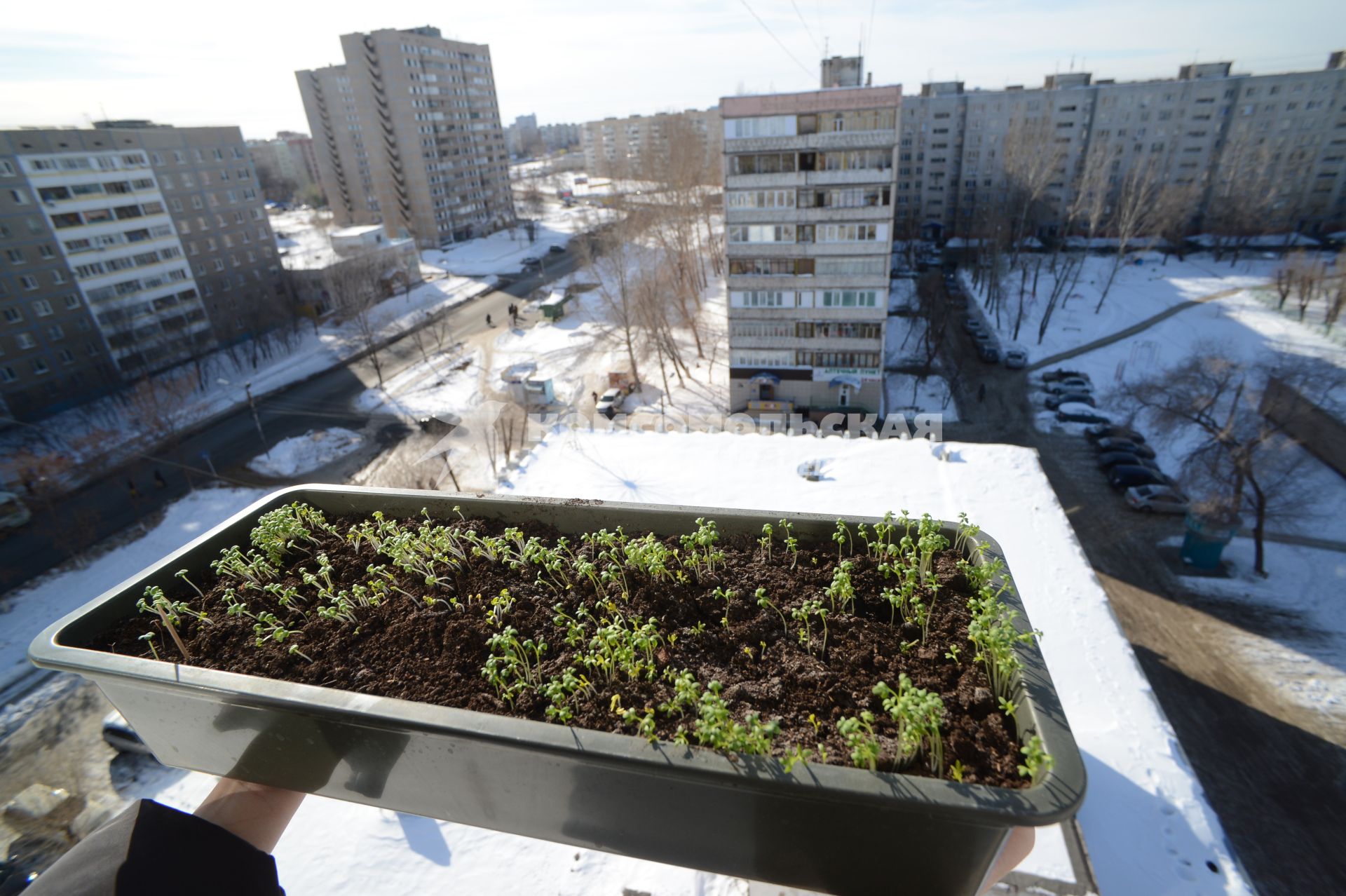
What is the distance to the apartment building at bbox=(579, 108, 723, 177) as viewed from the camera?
33.0 meters

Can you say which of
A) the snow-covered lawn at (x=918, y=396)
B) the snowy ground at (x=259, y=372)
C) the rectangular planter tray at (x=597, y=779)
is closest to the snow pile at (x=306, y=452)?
the snowy ground at (x=259, y=372)

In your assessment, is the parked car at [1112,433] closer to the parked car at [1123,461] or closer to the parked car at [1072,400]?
the parked car at [1123,461]

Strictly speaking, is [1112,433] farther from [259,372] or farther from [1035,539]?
[259,372]

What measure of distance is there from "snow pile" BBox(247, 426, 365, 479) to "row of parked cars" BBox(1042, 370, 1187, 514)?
17.1 metres

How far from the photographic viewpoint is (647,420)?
1554cm

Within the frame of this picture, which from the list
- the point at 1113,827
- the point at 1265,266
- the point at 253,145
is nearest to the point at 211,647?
the point at 1113,827

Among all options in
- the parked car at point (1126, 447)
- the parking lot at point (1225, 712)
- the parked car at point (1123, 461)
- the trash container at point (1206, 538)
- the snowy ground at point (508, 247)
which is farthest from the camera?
the snowy ground at point (508, 247)

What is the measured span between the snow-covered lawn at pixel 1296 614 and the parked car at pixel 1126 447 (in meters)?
2.84

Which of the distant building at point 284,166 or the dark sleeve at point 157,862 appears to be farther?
the distant building at point 284,166

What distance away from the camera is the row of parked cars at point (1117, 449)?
12102mm

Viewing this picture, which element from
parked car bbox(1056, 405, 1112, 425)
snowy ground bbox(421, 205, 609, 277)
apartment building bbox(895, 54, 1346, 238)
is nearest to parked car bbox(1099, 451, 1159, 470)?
parked car bbox(1056, 405, 1112, 425)

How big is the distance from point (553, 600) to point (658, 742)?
2.40 ft

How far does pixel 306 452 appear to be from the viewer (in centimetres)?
1493

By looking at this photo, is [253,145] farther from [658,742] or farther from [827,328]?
[658,742]
